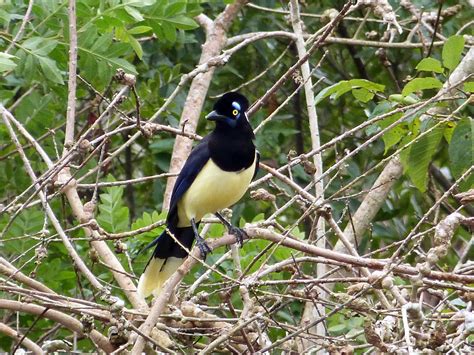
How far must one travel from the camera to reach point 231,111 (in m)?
5.10

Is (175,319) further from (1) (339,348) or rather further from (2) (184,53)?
(2) (184,53)

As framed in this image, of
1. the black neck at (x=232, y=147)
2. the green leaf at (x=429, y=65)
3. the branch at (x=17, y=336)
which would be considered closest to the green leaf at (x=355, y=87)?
the green leaf at (x=429, y=65)

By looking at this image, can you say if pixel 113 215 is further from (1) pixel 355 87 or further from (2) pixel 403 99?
(2) pixel 403 99

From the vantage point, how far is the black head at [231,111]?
5086 millimetres

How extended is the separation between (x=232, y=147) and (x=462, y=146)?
1.12 metres

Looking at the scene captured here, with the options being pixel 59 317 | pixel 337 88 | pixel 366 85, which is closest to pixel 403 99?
pixel 366 85

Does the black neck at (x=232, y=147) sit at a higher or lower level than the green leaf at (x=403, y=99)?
lower

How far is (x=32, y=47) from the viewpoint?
5117mm

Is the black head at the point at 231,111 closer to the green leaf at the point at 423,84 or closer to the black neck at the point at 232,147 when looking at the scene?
the black neck at the point at 232,147

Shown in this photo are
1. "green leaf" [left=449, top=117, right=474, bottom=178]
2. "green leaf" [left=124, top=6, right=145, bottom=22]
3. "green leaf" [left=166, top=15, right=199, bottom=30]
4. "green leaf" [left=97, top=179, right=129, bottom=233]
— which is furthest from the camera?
"green leaf" [left=166, top=15, right=199, bottom=30]

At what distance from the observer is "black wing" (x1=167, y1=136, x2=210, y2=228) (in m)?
5.13

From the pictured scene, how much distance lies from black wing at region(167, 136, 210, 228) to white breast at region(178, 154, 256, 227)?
0.07ft

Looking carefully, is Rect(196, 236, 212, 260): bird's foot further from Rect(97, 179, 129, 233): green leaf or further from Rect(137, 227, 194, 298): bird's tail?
Rect(97, 179, 129, 233): green leaf

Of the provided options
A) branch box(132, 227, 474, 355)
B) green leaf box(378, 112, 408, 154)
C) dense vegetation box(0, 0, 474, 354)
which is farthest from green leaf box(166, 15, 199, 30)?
branch box(132, 227, 474, 355)
